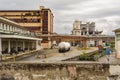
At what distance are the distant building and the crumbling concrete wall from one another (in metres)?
76.7

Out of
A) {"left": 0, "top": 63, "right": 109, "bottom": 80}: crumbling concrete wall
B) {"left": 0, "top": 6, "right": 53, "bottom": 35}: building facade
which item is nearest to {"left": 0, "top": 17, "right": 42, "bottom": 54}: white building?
{"left": 0, "top": 63, "right": 109, "bottom": 80}: crumbling concrete wall

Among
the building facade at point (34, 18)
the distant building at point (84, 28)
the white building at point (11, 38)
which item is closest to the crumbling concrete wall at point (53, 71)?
the white building at point (11, 38)

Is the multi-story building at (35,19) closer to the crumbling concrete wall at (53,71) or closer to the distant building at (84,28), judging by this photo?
the distant building at (84,28)

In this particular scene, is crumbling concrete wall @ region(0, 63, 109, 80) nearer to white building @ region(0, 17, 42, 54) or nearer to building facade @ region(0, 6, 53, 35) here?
white building @ region(0, 17, 42, 54)

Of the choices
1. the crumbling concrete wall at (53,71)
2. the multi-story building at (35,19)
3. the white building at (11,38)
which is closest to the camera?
the crumbling concrete wall at (53,71)

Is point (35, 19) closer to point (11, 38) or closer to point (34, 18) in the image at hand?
point (34, 18)

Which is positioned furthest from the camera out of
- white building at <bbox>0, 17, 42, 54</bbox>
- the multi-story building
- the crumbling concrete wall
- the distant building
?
the distant building

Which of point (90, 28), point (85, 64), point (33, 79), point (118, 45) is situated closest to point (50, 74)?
point (33, 79)

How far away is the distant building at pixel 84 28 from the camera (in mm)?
100225

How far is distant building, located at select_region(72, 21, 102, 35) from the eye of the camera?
329ft

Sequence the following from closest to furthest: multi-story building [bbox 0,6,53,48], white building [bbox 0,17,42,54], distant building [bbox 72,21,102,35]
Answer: white building [bbox 0,17,42,54], multi-story building [bbox 0,6,53,48], distant building [bbox 72,21,102,35]

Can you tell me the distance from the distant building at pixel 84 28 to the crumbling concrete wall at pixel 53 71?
76698 mm

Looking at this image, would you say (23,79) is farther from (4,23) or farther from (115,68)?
(4,23)

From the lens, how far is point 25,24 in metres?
80.2
